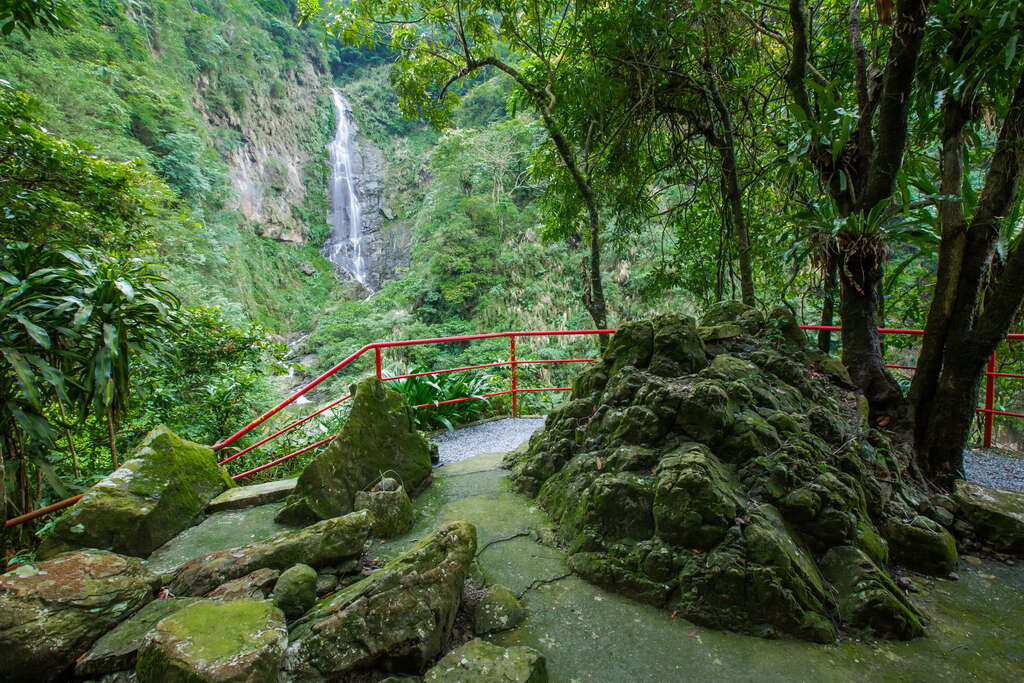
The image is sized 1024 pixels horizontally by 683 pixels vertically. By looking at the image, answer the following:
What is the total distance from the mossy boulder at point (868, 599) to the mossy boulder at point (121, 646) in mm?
2517

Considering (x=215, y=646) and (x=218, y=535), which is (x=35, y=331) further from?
(x=215, y=646)

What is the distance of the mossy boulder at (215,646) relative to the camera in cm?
128

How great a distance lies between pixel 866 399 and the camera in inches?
121

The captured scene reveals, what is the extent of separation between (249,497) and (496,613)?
Answer: 1656 mm

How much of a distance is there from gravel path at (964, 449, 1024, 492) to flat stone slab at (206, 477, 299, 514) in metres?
4.80

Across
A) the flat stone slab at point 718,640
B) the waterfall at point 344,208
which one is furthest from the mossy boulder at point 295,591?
the waterfall at point 344,208

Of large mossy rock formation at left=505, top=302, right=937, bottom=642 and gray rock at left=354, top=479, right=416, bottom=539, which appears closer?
large mossy rock formation at left=505, top=302, right=937, bottom=642

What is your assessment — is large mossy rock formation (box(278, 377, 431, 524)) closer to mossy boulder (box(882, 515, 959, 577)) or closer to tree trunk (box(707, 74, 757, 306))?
mossy boulder (box(882, 515, 959, 577))

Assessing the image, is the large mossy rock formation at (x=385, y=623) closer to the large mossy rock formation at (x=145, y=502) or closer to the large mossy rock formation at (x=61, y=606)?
the large mossy rock formation at (x=61, y=606)

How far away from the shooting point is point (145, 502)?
2.21 meters

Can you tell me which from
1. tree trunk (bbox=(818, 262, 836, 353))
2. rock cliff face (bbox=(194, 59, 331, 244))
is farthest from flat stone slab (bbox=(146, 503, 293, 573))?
rock cliff face (bbox=(194, 59, 331, 244))

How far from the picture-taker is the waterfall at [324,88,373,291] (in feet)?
72.5

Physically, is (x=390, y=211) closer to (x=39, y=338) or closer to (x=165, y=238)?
(x=165, y=238)

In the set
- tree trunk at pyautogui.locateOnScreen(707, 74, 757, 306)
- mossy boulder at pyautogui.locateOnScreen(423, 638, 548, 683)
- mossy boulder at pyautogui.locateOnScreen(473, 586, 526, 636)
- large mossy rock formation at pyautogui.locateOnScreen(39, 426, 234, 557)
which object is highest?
tree trunk at pyautogui.locateOnScreen(707, 74, 757, 306)
